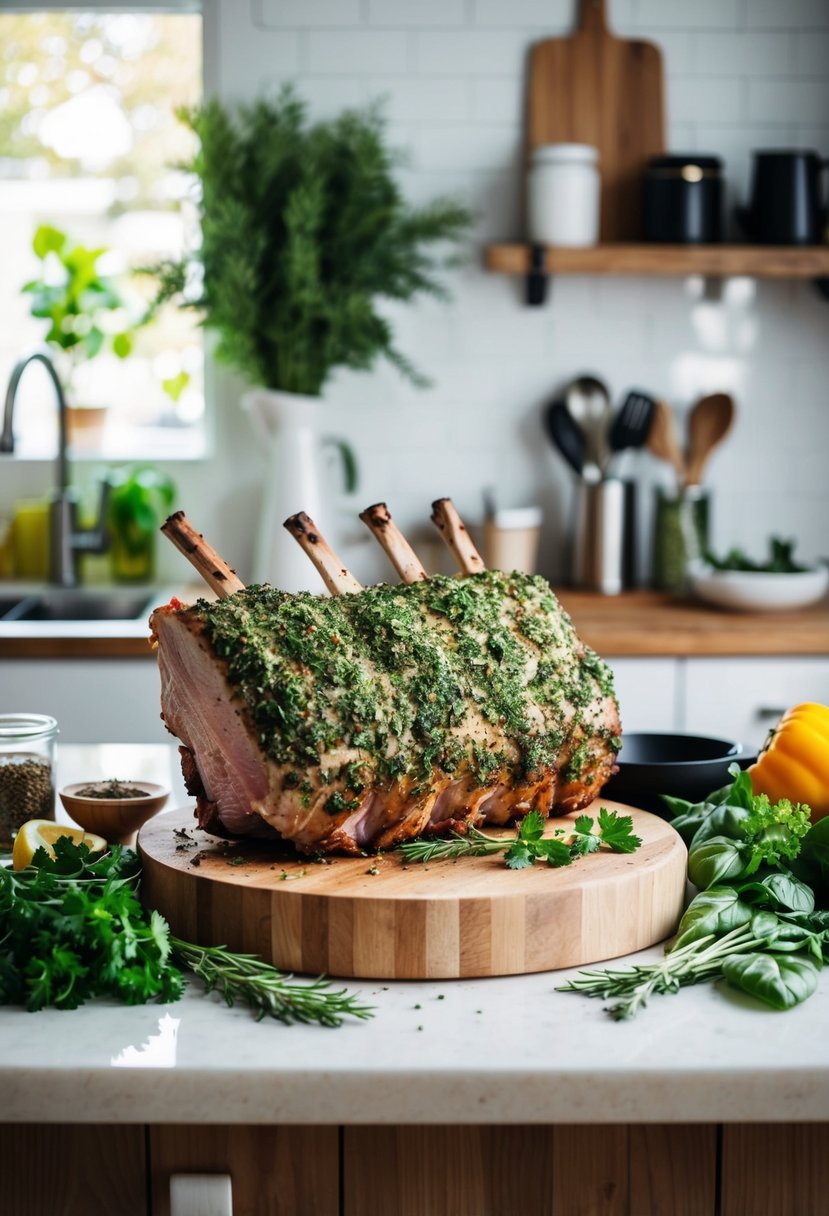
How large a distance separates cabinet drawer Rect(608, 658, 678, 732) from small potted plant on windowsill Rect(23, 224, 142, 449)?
1.58 meters

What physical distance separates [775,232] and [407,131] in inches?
38.3

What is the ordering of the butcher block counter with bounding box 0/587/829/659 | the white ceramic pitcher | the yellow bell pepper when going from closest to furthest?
the yellow bell pepper < the butcher block counter with bounding box 0/587/829/659 < the white ceramic pitcher

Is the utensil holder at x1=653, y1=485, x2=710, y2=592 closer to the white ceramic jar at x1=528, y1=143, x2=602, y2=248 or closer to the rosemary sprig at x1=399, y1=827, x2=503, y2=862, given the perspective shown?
the white ceramic jar at x1=528, y1=143, x2=602, y2=248

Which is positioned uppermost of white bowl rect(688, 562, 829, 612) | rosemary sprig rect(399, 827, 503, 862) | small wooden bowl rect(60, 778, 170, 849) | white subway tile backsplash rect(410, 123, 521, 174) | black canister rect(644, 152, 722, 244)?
white subway tile backsplash rect(410, 123, 521, 174)

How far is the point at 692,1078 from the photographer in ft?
3.44

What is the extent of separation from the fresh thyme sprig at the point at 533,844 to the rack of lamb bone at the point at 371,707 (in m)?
0.03

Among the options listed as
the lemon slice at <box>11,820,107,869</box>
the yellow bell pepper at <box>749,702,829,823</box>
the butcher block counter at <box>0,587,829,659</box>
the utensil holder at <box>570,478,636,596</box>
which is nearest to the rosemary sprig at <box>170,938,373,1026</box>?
the lemon slice at <box>11,820,107,869</box>

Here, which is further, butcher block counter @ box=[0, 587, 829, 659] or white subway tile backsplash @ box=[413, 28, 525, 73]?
white subway tile backsplash @ box=[413, 28, 525, 73]

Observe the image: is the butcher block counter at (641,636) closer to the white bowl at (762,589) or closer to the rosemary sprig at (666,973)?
the white bowl at (762,589)

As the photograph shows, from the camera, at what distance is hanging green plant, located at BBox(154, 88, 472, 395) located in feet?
10.7

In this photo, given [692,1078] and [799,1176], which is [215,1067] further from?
[799,1176]

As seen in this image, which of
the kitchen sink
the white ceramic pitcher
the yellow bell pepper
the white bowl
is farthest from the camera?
the kitchen sink

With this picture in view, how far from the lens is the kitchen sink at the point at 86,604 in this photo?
3491 millimetres

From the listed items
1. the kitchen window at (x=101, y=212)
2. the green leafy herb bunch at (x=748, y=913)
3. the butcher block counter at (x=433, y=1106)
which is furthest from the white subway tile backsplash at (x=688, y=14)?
the butcher block counter at (x=433, y=1106)
